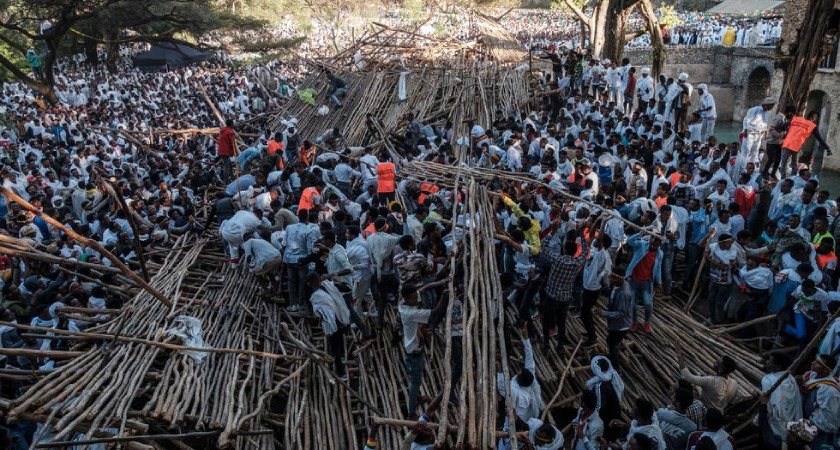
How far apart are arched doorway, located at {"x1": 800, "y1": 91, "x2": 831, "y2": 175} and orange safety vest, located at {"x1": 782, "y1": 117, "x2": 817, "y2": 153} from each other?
31.2 feet

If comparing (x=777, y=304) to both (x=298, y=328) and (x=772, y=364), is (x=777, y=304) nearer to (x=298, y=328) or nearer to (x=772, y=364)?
(x=772, y=364)

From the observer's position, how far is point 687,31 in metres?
32.3

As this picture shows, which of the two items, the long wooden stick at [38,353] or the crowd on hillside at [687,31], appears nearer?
the long wooden stick at [38,353]

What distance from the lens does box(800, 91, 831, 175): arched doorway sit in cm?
1883

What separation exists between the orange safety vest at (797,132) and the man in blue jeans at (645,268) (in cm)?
473

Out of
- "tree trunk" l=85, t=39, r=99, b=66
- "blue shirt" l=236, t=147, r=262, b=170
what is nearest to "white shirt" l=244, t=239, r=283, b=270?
"blue shirt" l=236, t=147, r=262, b=170

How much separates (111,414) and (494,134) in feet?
32.3

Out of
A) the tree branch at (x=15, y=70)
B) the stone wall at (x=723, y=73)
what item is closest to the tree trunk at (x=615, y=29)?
the stone wall at (x=723, y=73)

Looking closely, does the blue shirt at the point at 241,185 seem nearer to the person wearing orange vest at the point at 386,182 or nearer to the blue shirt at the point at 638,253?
the person wearing orange vest at the point at 386,182

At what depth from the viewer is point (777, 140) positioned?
33.7 ft

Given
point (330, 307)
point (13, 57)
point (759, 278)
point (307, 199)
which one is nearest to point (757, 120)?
point (759, 278)

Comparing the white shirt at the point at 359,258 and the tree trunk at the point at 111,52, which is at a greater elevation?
the tree trunk at the point at 111,52

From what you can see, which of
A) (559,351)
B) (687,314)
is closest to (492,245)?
(559,351)

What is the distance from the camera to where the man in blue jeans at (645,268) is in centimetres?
701
